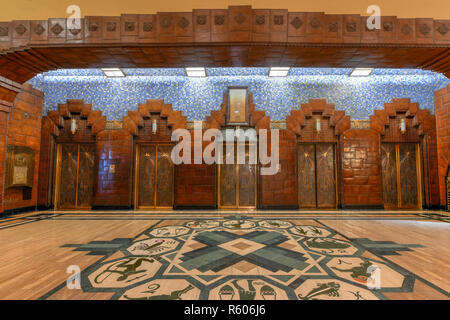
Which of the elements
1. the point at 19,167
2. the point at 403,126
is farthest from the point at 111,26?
the point at 403,126

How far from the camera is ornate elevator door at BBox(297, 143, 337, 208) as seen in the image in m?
6.19

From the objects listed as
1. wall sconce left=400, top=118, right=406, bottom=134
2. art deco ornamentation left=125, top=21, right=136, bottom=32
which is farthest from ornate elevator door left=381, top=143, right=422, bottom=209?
art deco ornamentation left=125, top=21, right=136, bottom=32

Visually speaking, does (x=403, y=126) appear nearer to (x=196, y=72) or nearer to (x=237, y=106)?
(x=237, y=106)

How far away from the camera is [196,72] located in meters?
6.06

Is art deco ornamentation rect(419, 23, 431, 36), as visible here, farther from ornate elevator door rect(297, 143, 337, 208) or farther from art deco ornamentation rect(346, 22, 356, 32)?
ornate elevator door rect(297, 143, 337, 208)

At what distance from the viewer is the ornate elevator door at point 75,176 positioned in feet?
20.3

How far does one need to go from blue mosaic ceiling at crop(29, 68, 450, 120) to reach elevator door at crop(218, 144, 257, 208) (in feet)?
5.74

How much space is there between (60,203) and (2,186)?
1.62 metres

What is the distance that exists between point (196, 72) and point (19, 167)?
18.4ft

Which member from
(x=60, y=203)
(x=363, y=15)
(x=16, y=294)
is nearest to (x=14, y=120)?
(x=60, y=203)

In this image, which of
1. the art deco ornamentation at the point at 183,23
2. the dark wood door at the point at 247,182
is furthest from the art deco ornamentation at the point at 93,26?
the dark wood door at the point at 247,182

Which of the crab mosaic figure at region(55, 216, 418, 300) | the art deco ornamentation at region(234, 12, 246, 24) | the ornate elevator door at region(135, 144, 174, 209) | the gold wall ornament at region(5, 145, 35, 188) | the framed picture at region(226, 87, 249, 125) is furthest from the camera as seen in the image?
the ornate elevator door at region(135, 144, 174, 209)
